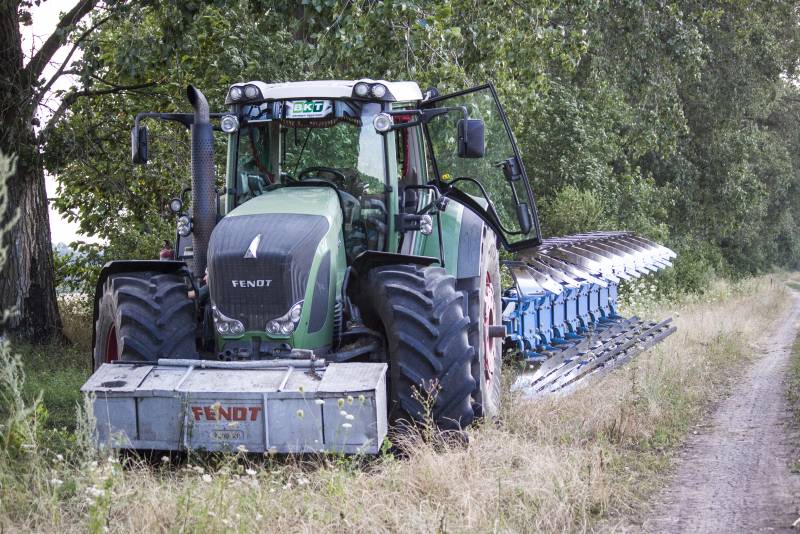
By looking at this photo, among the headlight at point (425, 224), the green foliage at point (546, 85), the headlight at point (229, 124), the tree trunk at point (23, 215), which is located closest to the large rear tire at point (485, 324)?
the headlight at point (425, 224)

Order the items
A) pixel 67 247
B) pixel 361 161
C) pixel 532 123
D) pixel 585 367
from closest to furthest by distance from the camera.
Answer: pixel 361 161 < pixel 585 367 < pixel 67 247 < pixel 532 123

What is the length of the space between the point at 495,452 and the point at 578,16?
10.1 meters

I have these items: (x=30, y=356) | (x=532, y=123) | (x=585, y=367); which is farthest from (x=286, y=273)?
(x=532, y=123)

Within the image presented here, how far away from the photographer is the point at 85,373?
10.6m

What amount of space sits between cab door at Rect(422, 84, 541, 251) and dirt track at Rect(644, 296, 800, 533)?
7.31 ft

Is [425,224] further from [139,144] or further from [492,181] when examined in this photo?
[139,144]

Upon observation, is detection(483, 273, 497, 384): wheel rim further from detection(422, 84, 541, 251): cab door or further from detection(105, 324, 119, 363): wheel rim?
detection(105, 324, 119, 363): wheel rim

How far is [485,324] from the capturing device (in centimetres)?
802

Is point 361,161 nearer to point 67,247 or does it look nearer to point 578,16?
point 578,16

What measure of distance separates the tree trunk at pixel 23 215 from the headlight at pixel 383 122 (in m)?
6.69

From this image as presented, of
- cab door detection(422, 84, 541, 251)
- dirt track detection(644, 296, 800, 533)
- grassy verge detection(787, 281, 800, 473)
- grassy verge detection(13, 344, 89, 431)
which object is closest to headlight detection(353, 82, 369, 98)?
cab door detection(422, 84, 541, 251)

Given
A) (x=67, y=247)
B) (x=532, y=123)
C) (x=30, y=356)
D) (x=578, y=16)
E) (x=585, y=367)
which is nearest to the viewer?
(x=585, y=367)

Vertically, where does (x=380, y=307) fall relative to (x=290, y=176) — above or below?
below

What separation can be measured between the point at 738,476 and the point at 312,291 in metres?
3.05
